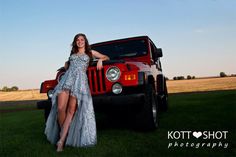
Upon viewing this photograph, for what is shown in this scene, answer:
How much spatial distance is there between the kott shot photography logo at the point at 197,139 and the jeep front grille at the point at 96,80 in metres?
1.38

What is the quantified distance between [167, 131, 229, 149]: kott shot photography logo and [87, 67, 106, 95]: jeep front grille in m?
1.38

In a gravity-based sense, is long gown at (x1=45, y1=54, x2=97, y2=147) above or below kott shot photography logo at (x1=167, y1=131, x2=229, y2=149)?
above

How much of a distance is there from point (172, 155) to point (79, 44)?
2174mm

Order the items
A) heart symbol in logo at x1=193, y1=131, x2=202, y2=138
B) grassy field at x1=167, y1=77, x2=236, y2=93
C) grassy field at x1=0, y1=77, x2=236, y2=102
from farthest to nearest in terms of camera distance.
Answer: grassy field at x1=0, y1=77, x2=236, y2=102
grassy field at x1=167, y1=77, x2=236, y2=93
heart symbol in logo at x1=193, y1=131, x2=202, y2=138

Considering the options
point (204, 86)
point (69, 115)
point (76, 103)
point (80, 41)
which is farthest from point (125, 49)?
point (204, 86)

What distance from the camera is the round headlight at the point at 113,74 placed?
5.23 m

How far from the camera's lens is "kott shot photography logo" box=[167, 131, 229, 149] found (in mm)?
4402

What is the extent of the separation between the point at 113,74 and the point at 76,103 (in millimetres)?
846

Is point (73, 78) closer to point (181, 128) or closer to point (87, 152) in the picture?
point (87, 152)

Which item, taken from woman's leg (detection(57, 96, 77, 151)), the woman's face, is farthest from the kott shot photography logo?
the woman's face

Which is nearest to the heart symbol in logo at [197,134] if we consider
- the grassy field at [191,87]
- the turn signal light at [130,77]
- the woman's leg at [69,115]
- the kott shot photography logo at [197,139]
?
the kott shot photography logo at [197,139]

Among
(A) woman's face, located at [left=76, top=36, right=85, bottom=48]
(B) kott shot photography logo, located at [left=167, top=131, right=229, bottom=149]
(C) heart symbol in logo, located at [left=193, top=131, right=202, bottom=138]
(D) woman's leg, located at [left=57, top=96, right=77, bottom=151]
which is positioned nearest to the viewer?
(B) kott shot photography logo, located at [left=167, top=131, right=229, bottom=149]

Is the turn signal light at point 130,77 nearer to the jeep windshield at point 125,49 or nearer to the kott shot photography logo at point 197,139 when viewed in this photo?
the kott shot photography logo at point 197,139

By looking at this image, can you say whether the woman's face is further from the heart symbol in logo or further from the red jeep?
the heart symbol in logo
